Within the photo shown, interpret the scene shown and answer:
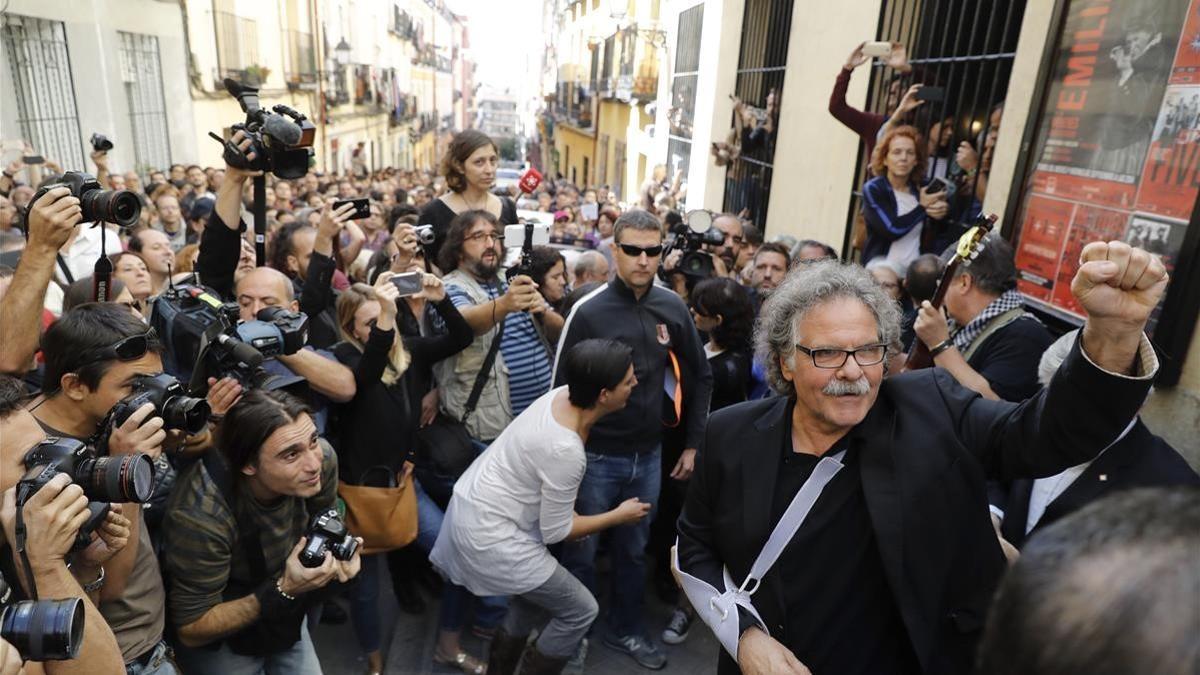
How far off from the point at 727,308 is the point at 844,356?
1.96m

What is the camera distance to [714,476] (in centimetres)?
198

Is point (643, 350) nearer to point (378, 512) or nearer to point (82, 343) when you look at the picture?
point (378, 512)

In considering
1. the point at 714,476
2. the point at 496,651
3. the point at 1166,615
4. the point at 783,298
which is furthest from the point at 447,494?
the point at 1166,615

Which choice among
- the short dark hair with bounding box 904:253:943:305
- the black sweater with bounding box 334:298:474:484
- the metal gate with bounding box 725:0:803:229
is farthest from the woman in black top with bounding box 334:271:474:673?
the metal gate with bounding box 725:0:803:229

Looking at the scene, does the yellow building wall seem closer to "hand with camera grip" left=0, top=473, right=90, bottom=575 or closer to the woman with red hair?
the woman with red hair

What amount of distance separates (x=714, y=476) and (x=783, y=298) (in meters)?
0.50

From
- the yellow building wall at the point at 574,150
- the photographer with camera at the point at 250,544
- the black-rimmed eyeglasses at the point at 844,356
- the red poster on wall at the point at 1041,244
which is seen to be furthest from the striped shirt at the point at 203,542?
the yellow building wall at the point at 574,150

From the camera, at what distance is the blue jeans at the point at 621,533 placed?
3.44m

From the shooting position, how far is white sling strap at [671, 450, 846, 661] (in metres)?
1.79

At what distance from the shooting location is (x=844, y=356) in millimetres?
1775

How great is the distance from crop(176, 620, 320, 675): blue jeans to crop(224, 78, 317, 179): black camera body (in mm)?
1851

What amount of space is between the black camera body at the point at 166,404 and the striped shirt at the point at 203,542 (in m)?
0.26

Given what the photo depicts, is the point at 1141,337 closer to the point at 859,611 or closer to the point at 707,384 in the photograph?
the point at 859,611

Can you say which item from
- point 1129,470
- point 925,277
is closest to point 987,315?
point 925,277
